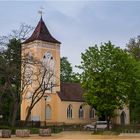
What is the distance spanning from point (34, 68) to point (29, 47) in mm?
4929

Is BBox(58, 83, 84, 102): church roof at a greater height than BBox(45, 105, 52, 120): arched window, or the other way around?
BBox(58, 83, 84, 102): church roof

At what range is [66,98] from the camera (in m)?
75.1

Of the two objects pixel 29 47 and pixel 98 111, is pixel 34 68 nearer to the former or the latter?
pixel 29 47

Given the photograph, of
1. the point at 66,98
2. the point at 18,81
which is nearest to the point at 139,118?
the point at 66,98

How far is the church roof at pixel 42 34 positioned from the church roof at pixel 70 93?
8547 millimetres

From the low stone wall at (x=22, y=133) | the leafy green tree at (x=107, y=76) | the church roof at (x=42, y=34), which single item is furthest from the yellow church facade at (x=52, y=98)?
the low stone wall at (x=22, y=133)

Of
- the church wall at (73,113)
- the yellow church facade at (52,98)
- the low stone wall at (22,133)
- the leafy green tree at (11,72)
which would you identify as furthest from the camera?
the church wall at (73,113)

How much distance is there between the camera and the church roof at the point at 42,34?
74287 millimetres

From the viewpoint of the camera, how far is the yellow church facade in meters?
73.1

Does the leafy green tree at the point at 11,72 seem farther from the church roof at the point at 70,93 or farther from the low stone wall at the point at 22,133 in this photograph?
the church roof at the point at 70,93

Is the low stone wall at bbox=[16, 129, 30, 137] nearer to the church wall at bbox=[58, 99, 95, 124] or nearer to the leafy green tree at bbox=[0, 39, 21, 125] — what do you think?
the leafy green tree at bbox=[0, 39, 21, 125]

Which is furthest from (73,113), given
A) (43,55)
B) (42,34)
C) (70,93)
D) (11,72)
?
(11,72)

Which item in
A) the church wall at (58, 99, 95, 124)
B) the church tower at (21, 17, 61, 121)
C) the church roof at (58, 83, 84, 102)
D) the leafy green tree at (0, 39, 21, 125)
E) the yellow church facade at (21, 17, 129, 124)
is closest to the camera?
the leafy green tree at (0, 39, 21, 125)

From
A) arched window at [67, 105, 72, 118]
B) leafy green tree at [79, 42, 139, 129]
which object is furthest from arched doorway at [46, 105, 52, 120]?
leafy green tree at [79, 42, 139, 129]
